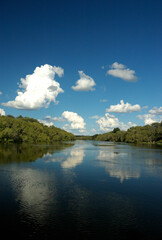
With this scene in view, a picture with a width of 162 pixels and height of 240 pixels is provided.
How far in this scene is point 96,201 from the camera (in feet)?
55.6

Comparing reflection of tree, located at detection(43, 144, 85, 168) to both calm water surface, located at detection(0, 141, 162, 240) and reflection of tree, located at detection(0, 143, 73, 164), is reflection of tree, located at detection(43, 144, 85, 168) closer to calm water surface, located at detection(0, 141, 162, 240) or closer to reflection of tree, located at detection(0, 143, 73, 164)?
reflection of tree, located at detection(0, 143, 73, 164)

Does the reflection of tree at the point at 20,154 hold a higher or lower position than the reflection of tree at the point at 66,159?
higher

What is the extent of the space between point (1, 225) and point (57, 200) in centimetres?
516

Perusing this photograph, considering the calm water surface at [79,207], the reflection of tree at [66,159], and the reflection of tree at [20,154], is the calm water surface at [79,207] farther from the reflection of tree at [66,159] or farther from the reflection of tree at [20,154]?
the reflection of tree at [20,154]

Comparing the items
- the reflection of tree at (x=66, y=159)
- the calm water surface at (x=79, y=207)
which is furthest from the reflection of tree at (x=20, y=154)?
the calm water surface at (x=79, y=207)

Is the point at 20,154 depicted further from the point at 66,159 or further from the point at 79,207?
the point at 79,207

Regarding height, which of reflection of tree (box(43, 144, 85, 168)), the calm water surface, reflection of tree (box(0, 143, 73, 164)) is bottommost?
the calm water surface

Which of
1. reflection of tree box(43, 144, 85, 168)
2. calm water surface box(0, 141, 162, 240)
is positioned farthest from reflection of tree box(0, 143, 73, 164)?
calm water surface box(0, 141, 162, 240)

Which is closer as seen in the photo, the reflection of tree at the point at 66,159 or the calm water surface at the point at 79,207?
the calm water surface at the point at 79,207

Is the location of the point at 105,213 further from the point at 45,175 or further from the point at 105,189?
the point at 45,175

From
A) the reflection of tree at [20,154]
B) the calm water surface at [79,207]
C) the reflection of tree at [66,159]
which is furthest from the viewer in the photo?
the reflection of tree at [20,154]

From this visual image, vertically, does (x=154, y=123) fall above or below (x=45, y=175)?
above

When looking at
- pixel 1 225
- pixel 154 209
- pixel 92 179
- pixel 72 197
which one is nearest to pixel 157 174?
pixel 92 179

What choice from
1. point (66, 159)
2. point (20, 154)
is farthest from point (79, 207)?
point (20, 154)
